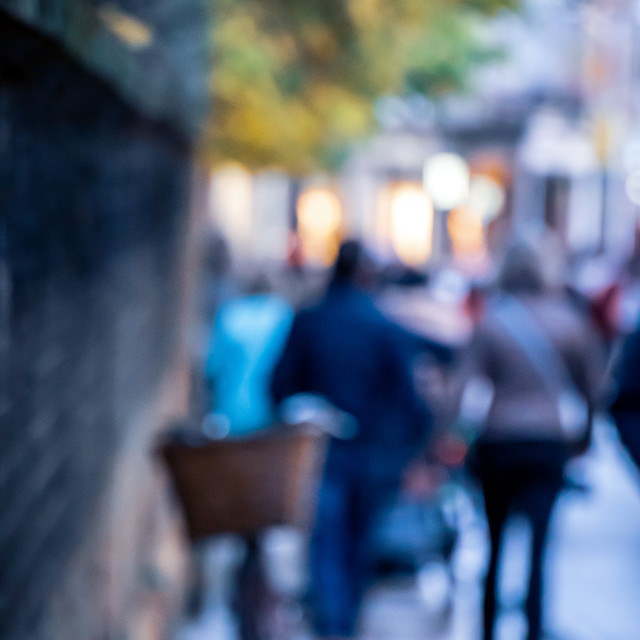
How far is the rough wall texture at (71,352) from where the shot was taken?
2.26m

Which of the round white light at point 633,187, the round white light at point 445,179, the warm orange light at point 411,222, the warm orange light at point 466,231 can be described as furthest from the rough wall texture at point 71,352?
the warm orange light at point 466,231

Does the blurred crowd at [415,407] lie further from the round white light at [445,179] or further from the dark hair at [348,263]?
the round white light at [445,179]

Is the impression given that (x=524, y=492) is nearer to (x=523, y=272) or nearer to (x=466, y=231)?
(x=523, y=272)

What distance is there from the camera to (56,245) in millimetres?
2758

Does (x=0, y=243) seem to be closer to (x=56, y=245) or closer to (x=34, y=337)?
(x=34, y=337)

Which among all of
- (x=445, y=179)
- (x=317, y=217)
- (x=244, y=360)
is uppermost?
(x=445, y=179)

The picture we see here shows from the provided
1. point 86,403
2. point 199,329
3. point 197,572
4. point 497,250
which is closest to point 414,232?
point 497,250

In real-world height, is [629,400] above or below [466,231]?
below

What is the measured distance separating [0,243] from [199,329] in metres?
9.07

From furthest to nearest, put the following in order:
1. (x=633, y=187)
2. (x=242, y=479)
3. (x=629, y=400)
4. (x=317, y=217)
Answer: (x=317, y=217) < (x=633, y=187) < (x=242, y=479) < (x=629, y=400)

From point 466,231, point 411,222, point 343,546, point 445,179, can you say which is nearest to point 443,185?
point 445,179

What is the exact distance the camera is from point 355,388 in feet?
15.9

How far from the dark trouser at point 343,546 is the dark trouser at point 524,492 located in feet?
1.53

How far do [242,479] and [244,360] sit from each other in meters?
1.64
